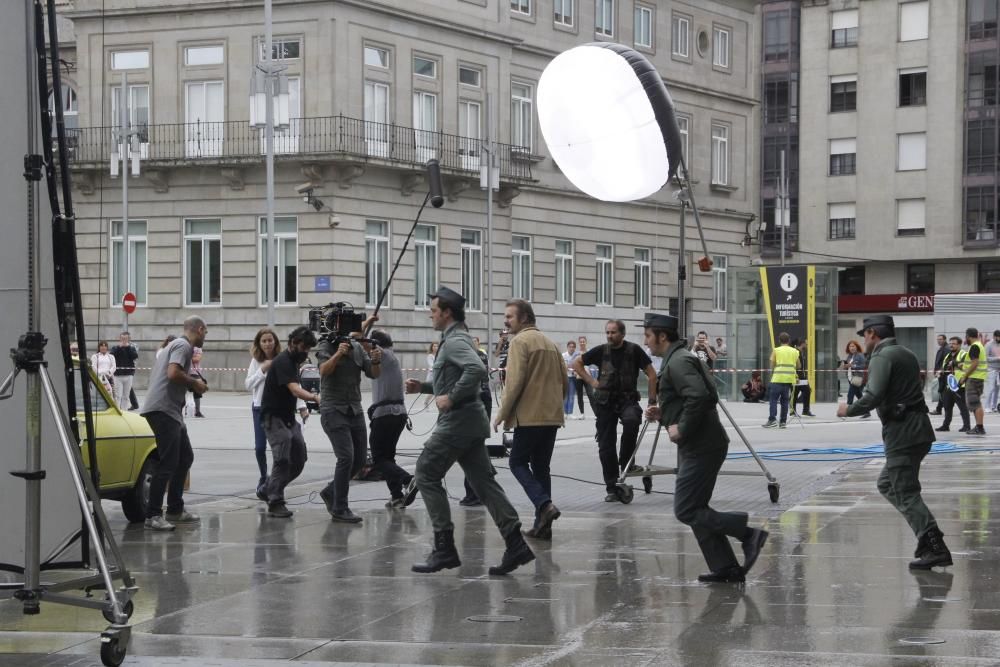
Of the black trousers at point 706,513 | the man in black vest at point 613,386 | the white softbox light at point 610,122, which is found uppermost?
the white softbox light at point 610,122

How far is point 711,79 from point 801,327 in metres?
21.5

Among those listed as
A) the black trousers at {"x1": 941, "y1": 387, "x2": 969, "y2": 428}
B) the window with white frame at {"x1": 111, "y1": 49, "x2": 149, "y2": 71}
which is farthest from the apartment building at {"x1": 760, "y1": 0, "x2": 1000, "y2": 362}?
the black trousers at {"x1": 941, "y1": 387, "x2": 969, "y2": 428}

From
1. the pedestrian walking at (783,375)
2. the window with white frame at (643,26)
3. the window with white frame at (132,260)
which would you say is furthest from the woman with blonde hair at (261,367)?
the window with white frame at (643,26)

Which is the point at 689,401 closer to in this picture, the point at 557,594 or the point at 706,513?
the point at 706,513

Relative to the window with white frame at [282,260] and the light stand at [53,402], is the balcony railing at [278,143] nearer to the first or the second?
the window with white frame at [282,260]

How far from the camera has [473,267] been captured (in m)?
49.1

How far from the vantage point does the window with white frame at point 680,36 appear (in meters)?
56.6

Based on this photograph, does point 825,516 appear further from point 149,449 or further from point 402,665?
point 402,665

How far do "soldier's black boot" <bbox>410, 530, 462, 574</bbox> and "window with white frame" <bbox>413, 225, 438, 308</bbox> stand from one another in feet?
119

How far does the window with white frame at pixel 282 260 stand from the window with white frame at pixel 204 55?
474 cm

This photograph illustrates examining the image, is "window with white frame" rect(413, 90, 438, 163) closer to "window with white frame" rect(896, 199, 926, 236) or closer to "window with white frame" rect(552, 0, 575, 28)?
"window with white frame" rect(552, 0, 575, 28)

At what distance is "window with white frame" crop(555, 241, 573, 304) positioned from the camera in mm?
52969

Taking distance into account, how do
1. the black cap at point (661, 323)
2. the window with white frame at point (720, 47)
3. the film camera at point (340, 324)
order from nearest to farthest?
the black cap at point (661, 323) < the film camera at point (340, 324) < the window with white frame at point (720, 47)

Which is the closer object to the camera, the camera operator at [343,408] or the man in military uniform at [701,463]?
the man in military uniform at [701,463]
